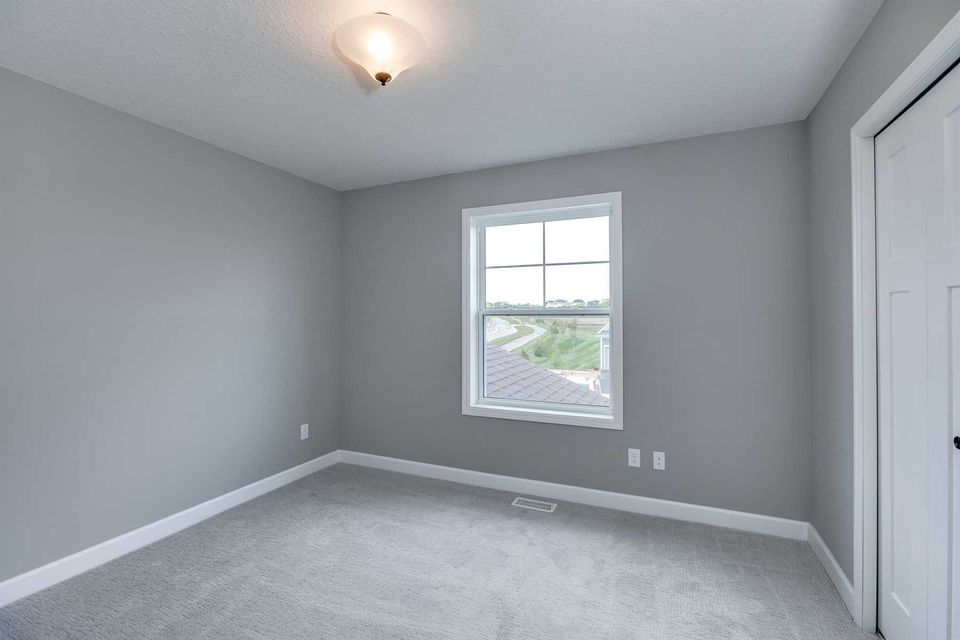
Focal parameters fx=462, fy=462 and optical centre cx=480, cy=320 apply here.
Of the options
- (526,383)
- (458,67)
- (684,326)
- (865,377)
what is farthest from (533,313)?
(865,377)

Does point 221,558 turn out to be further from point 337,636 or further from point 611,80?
point 611,80

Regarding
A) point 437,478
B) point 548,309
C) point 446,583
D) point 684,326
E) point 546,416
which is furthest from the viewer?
point 437,478

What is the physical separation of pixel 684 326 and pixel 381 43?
2.37 meters

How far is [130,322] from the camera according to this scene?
2.65 metres

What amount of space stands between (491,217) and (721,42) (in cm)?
195

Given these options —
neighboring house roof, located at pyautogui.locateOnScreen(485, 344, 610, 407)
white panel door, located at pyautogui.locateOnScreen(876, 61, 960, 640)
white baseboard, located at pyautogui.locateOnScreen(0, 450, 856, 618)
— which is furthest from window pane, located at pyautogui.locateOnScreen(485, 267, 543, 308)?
white panel door, located at pyautogui.locateOnScreen(876, 61, 960, 640)

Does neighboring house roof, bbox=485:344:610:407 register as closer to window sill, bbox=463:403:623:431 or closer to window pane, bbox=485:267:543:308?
window sill, bbox=463:403:623:431

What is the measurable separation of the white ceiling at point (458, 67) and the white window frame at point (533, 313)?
462mm

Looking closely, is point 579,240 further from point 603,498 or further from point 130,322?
point 130,322

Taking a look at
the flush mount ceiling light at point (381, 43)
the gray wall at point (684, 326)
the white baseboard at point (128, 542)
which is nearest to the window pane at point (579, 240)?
the gray wall at point (684, 326)

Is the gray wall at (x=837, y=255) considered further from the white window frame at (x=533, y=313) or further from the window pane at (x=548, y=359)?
the window pane at (x=548, y=359)

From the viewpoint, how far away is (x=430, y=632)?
76.3 inches

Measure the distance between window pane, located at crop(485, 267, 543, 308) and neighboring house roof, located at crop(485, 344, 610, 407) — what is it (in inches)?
15.5

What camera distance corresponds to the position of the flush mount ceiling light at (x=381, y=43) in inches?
68.7
